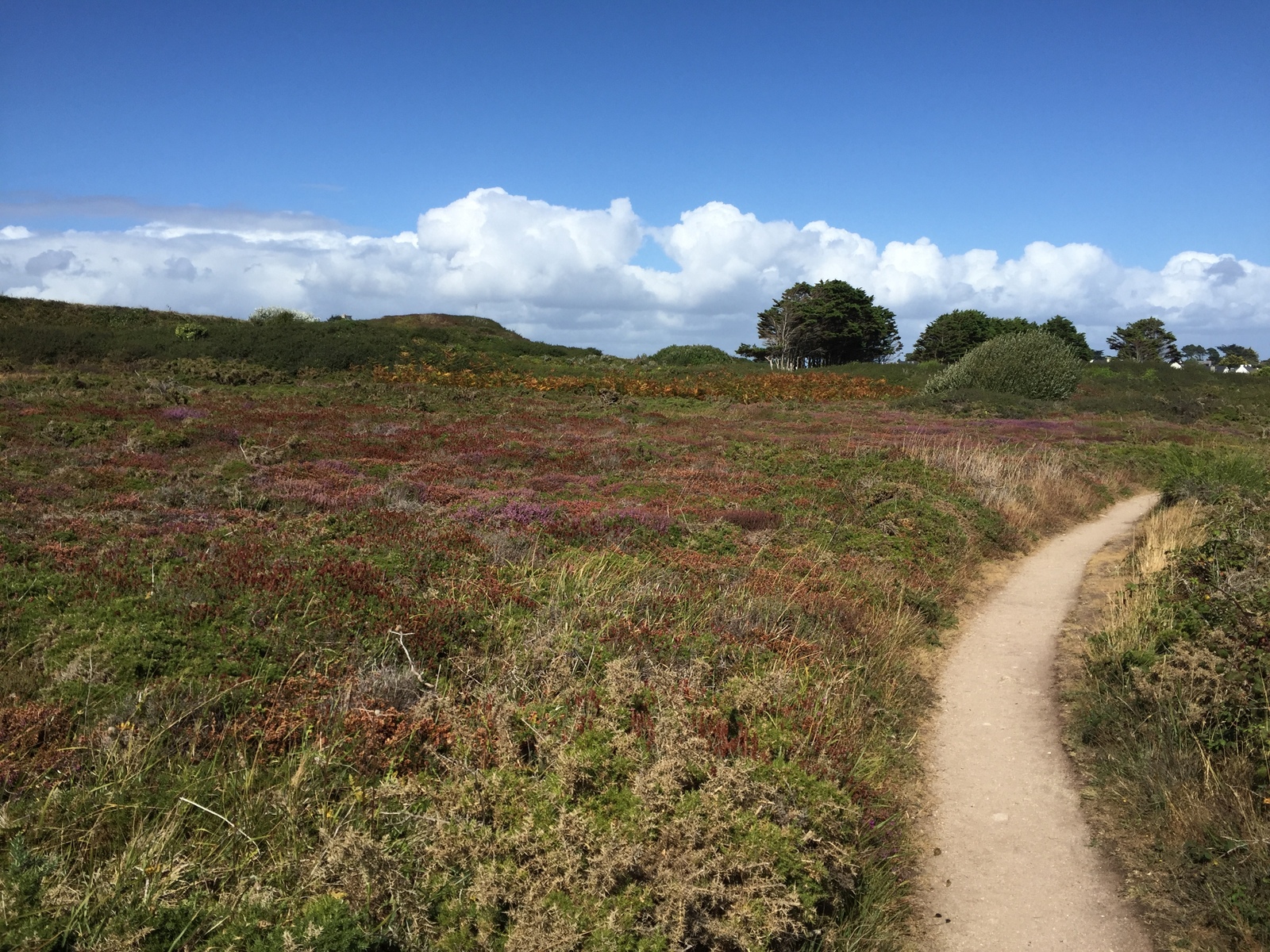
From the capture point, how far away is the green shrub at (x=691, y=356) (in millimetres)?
62094

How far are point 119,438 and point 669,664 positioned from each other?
15402 mm

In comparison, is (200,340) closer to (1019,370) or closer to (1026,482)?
(1026,482)

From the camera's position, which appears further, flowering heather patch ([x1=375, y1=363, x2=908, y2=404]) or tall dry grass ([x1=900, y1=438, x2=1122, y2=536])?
flowering heather patch ([x1=375, y1=363, x2=908, y2=404])

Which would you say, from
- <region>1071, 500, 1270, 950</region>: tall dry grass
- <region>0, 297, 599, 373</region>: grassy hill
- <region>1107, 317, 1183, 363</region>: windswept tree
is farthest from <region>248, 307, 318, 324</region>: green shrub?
<region>1107, 317, 1183, 363</region>: windswept tree

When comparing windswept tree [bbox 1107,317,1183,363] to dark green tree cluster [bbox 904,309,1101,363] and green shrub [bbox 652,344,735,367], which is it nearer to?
dark green tree cluster [bbox 904,309,1101,363]

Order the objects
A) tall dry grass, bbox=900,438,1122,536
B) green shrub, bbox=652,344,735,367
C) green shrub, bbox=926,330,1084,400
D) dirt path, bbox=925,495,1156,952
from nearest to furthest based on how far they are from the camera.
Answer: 1. dirt path, bbox=925,495,1156,952
2. tall dry grass, bbox=900,438,1122,536
3. green shrub, bbox=926,330,1084,400
4. green shrub, bbox=652,344,735,367

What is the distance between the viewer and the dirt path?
4.84 m

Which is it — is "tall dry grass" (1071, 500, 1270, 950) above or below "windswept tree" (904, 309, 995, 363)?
below

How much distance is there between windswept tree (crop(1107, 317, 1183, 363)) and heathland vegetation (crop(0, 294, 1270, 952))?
10883 cm

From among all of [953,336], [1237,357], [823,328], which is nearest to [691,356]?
[823,328]

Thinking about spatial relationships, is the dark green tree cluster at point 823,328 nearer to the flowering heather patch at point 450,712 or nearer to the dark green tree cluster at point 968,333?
the dark green tree cluster at point 968,333

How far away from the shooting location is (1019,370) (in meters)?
41.4

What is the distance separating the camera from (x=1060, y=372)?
4153cm

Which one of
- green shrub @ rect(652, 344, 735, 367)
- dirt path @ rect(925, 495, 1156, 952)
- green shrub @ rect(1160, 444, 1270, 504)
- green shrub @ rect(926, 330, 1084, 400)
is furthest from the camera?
green shrub @ rect(652, 344, 735, 367)
